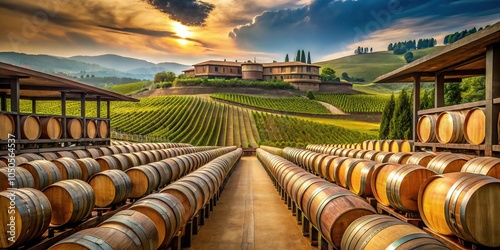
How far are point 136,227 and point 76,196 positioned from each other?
237 centimetres

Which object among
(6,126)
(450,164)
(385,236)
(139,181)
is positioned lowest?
(139,181)

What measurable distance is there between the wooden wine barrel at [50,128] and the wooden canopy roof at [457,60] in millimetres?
13464

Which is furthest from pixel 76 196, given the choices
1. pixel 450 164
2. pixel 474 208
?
pixel 450 164

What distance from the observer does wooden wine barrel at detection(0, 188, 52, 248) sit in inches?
178

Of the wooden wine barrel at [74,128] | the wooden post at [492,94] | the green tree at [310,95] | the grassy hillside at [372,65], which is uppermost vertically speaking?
the grassy hillside at [372,65]

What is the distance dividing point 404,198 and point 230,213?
5.32m

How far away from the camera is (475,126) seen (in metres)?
8.67

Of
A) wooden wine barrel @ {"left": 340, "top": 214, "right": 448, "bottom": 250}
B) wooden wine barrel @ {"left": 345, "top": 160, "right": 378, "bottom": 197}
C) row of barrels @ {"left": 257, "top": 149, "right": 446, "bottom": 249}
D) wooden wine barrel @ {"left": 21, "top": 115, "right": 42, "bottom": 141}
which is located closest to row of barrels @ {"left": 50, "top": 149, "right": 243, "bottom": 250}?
row of barrels @ {"left": 257, "top": 149, "right": 446, "bottom": 249}

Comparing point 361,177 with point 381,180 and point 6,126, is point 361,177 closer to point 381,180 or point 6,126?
point 381,180

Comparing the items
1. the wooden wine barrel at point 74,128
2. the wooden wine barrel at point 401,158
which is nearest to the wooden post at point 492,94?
the wooden wine barrel at point 401,158

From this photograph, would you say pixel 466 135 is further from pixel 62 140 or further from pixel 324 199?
pixel 62 140

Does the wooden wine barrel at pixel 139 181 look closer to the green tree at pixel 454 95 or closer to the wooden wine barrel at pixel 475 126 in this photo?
the wooden wine barrel at pixel 475 126

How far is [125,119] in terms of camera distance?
51969 mm

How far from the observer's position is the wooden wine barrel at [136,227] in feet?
13.0
